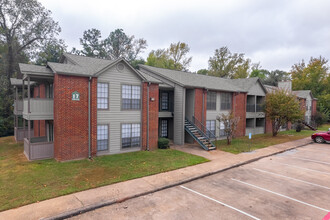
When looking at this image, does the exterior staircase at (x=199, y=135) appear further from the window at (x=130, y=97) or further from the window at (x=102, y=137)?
the window at (x=102, y=137)

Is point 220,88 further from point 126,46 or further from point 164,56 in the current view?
point 126,46

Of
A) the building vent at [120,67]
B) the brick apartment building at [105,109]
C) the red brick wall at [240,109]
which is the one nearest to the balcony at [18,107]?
the brick apartment building at [105,109]

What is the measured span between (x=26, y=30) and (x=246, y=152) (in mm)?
35407

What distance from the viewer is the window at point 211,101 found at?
67.8 ft

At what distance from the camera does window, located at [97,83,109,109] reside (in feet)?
44.7

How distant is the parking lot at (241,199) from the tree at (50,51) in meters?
31.8

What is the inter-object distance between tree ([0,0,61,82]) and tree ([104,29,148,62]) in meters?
18.5

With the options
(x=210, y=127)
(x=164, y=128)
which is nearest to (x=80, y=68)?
(x=164, y=128)

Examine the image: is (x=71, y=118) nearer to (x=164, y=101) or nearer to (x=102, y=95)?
(x=102, y=95)

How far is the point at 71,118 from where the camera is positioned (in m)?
12.5

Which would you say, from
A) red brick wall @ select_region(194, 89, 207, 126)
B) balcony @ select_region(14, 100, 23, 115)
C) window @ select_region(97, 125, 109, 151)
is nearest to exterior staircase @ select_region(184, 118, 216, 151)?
red brick wall @ select_region(194, 89, 207, 126)

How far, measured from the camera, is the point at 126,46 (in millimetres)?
51188

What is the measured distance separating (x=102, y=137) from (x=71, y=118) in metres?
2.53

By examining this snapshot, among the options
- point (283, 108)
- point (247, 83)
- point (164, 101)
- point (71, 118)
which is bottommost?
point (71, 118)
